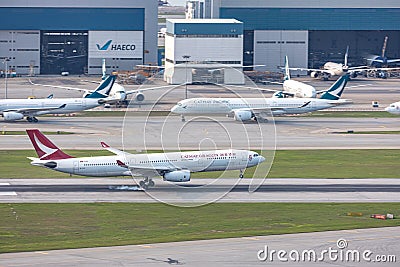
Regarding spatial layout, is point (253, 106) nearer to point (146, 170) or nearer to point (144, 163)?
point (146, 170)

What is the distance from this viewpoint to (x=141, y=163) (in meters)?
92.2

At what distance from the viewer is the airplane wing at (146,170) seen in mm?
91500

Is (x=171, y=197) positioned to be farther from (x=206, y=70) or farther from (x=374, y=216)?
(x=206, y=70)

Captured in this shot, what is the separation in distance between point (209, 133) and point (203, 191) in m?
40.0

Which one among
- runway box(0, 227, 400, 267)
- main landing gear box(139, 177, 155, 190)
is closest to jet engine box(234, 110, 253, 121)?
main landing gear box(139, 177, 155, 190)

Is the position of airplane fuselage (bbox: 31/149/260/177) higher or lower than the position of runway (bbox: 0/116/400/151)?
higher

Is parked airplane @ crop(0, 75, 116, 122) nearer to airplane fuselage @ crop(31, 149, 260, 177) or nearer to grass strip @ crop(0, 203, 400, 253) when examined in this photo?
airplane fuselage @ crop(31, 149, 260, 177)

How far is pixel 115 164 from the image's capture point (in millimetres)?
92688

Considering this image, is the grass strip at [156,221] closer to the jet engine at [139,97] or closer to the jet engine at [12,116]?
the jet engine at [12,116]

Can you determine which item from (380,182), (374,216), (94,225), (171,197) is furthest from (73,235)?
(380,182)

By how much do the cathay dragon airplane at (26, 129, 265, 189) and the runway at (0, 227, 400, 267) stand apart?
2051 centimetres

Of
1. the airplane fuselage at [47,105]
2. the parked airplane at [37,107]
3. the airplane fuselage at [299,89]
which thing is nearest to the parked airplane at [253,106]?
the airplane fuselage at [47,105]

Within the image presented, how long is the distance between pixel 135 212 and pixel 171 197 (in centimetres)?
673

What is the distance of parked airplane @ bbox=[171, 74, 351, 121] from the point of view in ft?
469
